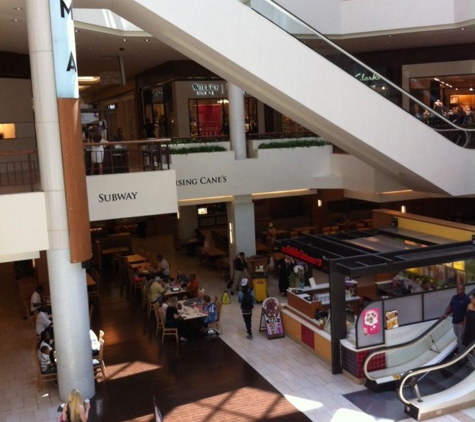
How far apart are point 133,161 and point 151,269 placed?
11.1 feet

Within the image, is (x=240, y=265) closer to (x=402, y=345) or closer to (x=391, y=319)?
(x=391, y=319)

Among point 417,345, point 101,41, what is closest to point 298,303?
point 417,345

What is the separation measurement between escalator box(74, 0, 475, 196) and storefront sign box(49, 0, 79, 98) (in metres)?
1.52

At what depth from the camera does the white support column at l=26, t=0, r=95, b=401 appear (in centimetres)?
988

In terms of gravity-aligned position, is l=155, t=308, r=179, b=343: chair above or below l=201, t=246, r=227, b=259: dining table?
below

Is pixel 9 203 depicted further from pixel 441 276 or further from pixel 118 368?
pixel 441 276

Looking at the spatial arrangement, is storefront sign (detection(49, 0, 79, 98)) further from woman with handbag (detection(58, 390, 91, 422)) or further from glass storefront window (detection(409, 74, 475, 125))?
glass storefront window (detection(409, 74, 475, 125))

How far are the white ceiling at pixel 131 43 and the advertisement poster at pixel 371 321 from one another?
19.6 ft

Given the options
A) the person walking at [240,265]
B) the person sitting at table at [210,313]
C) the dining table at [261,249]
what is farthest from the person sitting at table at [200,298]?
the dining table at [261,249]

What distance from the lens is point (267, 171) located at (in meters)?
18.2

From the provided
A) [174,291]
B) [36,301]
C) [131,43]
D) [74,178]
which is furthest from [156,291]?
[131,43]

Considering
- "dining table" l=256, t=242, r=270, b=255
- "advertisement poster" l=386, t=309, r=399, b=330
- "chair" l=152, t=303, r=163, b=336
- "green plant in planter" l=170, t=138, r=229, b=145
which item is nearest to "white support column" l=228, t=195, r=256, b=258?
"dining table" l=256, t=242, r=270, b=255

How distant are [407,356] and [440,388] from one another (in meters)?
0.92

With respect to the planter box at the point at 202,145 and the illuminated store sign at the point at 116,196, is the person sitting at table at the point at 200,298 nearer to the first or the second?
the illuminated store sign at the point at 116,196
